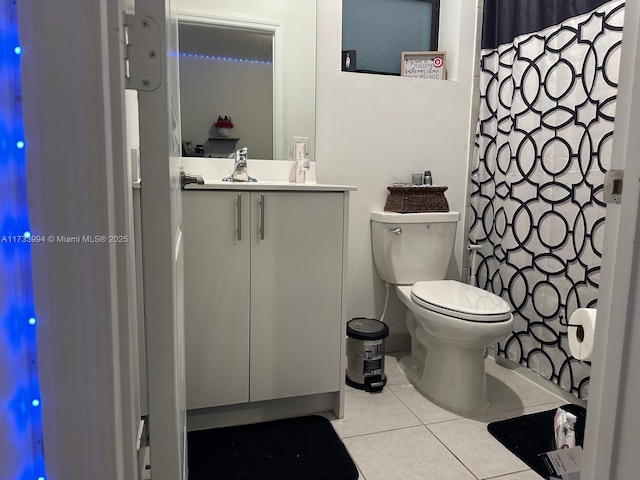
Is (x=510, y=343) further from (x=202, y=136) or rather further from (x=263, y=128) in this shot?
(x=202, y=136)

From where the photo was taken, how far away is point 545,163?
1.88 metres

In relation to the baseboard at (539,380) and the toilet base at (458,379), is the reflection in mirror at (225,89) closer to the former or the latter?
the toilet base at (458,379)

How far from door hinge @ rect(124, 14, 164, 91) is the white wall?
5.08 ft

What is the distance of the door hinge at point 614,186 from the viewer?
78 cm

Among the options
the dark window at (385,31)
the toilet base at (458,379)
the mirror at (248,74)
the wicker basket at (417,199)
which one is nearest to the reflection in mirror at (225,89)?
the mirror at (248,74)

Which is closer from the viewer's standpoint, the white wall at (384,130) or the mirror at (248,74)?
the mirror at (248,74)

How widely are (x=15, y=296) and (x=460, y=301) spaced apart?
5.21 ft

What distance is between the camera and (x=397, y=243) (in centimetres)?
204

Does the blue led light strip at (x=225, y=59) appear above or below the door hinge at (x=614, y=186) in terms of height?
above

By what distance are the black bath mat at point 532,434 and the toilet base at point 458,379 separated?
129 millimetres

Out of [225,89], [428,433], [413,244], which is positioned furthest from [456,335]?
[225,89]

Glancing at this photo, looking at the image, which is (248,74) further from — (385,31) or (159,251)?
(159,251)

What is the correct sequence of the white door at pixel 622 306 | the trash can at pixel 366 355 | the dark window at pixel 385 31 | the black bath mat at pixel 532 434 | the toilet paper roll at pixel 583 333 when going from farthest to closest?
the dark window at pixel 385 31, the trash can at pixel 366 355, the black bath mat at pixel 532 434, the toilet paper roll at pixel 583 333, the white door at pixel 622 306

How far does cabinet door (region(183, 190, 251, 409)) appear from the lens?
4.84ft
